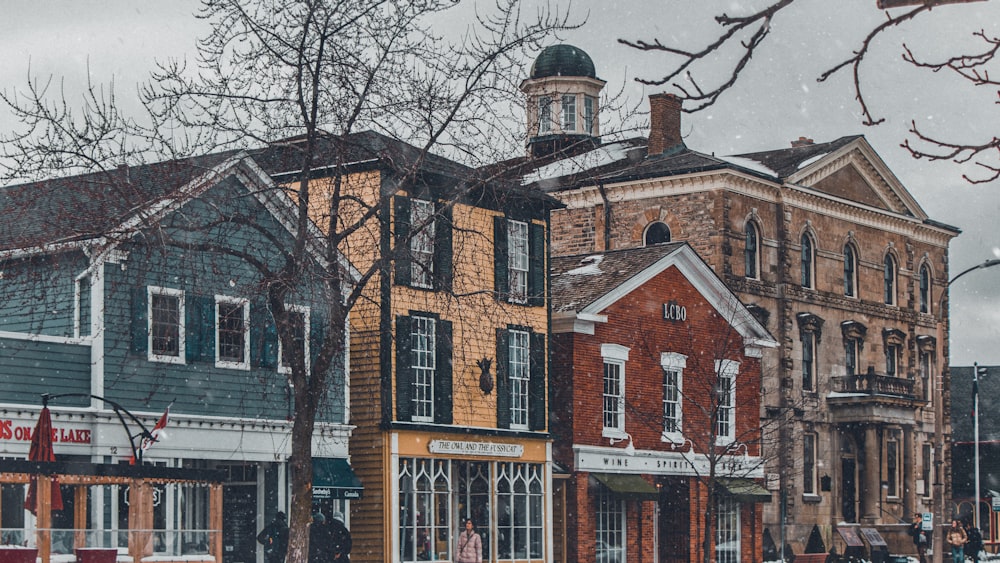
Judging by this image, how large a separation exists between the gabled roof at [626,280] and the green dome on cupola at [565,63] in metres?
16.5

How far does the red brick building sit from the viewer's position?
37500 millimetres

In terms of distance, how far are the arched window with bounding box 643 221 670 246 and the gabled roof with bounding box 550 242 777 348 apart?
9.13m

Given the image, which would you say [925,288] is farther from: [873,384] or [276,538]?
[276,538]

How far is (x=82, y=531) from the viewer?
19141 millimetres

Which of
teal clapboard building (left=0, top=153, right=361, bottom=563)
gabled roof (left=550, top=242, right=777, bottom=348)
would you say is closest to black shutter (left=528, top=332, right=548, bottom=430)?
gabled roof (left=550, top=242, right=777, bottom=348)

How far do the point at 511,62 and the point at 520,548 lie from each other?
14028 millimetres

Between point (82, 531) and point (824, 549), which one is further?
point (824, 549)

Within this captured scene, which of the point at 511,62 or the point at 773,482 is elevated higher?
the point at 511,62

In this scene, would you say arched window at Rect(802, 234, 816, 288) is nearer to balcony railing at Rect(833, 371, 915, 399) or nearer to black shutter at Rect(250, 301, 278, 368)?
balcony railing at Rect(833, 371, 915, 399)

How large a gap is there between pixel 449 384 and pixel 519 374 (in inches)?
96.9

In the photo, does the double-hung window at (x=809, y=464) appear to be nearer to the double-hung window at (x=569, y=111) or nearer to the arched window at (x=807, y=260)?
the arched window at (x=807, y=260)

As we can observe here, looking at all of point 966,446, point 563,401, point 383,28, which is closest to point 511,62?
point 383,28

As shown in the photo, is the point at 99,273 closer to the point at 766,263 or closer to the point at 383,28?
the point at 383,28

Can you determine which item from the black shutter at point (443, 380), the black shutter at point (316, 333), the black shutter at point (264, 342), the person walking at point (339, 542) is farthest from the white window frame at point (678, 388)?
the person walking at point (339, 542)
